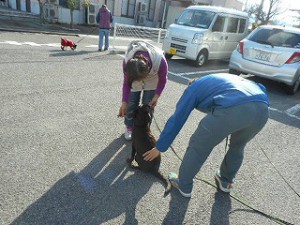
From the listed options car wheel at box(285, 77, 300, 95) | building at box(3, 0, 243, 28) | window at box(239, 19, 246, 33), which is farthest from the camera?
building at box(3, 0, 243, 28)

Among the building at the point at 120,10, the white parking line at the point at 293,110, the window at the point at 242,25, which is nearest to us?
the white parking line at the point at 293,110

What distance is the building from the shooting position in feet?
53.4

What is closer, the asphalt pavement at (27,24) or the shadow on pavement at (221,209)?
the shadow on pavement at (221,209)

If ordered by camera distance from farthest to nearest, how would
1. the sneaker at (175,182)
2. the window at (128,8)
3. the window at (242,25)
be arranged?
the window at (128,8)
the window at (242,25)
the sneaker at (175,182)

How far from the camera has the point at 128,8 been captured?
66.8ft

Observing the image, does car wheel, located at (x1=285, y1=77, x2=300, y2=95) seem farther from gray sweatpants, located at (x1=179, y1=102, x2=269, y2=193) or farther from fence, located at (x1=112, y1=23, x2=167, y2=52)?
fence, located at (x1=112, y1=23, x2=167, y2=52)

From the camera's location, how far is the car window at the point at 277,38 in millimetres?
6277

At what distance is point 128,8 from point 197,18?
509 inches

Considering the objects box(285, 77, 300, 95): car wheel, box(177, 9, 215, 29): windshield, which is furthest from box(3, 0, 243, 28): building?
box(285, 77, 300, 95): car wheel

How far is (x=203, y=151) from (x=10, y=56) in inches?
264

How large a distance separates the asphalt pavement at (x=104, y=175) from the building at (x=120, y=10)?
1203cm

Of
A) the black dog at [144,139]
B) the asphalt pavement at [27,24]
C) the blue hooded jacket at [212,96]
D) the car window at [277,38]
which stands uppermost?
the car window at [277,38]

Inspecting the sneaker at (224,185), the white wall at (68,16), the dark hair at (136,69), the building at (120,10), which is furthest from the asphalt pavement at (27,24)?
the sneaker at (224,185)

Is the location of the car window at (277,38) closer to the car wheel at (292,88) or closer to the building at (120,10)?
the car wheel at (292,88)
